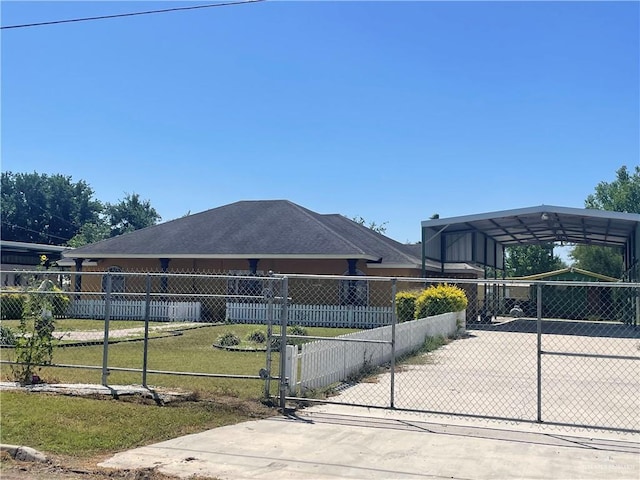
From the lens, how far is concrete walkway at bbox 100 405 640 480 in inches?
239

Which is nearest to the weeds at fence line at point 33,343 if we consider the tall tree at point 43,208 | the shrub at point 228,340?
the shrub at point 228,340

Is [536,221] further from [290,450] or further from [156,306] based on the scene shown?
[290,450]

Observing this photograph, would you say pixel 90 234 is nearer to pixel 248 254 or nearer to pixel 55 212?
pixel 55 212

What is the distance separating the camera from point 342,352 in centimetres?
1127

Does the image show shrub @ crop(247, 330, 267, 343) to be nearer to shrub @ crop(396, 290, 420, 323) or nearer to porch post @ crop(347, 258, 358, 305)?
shrub @ crop(396, 290, 420, 323)

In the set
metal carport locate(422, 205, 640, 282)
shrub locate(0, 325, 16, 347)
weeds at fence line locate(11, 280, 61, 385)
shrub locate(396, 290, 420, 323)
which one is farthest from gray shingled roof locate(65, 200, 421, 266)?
weeds at fence line locate(11, 280, 61, 385)

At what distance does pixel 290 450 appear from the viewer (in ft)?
22.2

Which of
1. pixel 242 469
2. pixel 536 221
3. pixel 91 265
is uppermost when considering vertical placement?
pixel 536 221

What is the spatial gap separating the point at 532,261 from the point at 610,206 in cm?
1585

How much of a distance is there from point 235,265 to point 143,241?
5318mm

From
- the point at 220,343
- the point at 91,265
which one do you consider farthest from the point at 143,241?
the point at 220,343

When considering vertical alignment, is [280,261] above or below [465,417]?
above

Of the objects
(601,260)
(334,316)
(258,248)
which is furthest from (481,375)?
(601,260)

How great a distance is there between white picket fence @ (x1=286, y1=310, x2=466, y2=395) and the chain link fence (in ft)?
0.12
